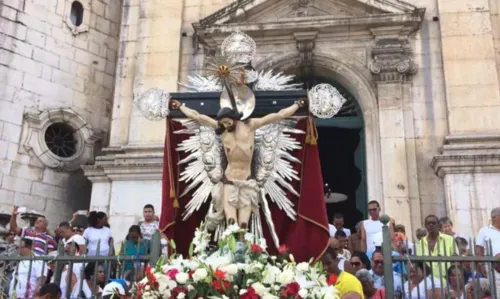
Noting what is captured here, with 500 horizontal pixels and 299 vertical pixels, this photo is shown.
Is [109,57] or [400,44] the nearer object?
[400,44]

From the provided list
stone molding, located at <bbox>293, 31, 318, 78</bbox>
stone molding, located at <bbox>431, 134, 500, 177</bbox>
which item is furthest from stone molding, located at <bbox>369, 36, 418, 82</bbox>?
stone molding, located at <bbox>431, 134, 500, 177</bbox>

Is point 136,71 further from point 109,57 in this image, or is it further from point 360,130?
point 360,130

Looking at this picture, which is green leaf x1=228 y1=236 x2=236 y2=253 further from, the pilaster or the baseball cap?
the pilaster

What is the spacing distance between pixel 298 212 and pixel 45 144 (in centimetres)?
831

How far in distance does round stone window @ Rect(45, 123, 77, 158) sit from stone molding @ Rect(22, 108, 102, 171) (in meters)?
0.10

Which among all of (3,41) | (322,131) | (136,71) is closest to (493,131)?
(322,131)

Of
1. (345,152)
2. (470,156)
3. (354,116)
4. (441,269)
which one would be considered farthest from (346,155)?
(441,269)

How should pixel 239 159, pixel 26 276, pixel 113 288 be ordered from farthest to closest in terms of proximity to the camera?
pixel 26 276 < pixel 239 159 < pixel 113 288

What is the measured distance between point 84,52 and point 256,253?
1110cm

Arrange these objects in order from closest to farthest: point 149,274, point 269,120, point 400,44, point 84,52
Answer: point 149,274, point 269,120, point 400,44, point 84,52

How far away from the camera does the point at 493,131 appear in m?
11.2

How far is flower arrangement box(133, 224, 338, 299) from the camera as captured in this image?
4754mm

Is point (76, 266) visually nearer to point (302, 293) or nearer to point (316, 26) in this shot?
point (302, 293)

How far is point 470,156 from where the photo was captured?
1089 cm
